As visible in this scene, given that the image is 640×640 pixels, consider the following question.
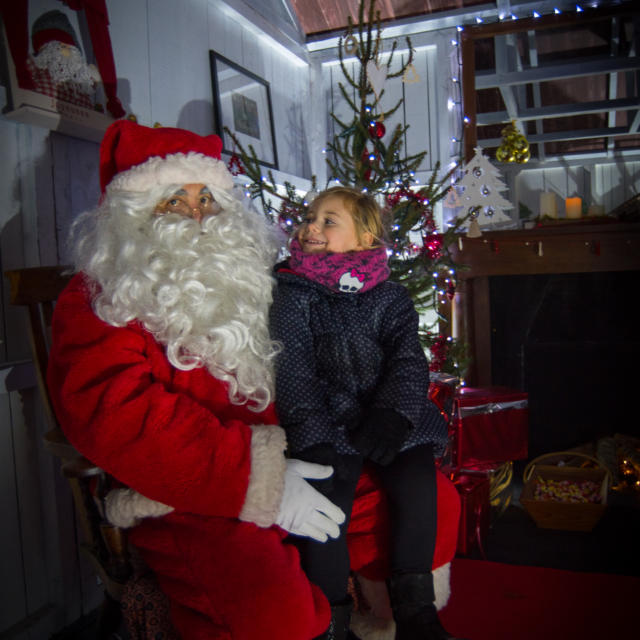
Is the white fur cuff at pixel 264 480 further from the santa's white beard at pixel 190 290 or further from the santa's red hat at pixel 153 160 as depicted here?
the santa's red hat at pixel 153 160

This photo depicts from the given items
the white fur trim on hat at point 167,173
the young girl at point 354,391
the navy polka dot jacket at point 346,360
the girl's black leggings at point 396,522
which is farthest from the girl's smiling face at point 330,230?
the girl's black leggings at point 396,522

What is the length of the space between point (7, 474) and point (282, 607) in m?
1.26

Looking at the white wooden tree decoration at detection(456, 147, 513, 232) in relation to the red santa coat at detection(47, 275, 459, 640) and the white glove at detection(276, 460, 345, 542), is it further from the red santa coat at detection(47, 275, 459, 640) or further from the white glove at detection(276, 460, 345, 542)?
the red santa coat at detection(47, 275, 459, 640)

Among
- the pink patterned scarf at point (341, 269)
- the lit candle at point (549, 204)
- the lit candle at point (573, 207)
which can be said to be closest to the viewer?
the pink patterned scarf at point (341, 269)

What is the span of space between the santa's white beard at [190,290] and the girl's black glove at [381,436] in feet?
0.93

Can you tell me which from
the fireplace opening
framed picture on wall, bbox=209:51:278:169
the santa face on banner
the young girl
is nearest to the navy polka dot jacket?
the young girl

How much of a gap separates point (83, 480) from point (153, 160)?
93 centimetres

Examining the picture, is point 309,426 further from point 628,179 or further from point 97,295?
point 628,179

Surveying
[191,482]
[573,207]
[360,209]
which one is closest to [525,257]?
[573,207]

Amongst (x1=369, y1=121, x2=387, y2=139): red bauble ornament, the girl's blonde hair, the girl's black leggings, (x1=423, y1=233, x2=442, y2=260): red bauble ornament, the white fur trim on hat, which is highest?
(x1=369, y1=121, x2=387, y2=139): red bauble ornament

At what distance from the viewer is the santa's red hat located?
1521 mm

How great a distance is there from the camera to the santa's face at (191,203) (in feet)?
5.10

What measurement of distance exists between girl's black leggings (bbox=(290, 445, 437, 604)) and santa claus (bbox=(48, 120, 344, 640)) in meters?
0.09

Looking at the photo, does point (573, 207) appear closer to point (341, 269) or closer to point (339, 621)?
point (341, 269)
